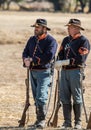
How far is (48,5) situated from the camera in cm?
8825

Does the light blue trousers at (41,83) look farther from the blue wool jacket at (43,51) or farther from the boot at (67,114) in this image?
the boot at (67,114)

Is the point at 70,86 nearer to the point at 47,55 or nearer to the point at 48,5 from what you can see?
the point at 47,55

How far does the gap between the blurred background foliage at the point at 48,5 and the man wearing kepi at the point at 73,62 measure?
67126 mm

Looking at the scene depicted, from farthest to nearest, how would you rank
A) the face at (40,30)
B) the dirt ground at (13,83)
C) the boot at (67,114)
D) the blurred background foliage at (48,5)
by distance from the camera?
the blurred background foliage at (48,5) < the dirt ground at (13,83) < the boot at (67,114) < the face at (40,30)

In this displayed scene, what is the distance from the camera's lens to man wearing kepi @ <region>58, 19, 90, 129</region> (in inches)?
331

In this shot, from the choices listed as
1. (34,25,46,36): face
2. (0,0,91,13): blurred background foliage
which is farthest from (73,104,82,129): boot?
(0,0,91,13): blurred background foliage

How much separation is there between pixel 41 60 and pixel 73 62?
1.71ft

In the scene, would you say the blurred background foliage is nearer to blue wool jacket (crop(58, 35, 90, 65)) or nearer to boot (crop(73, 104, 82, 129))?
boot (crop(73, 104, 82, 129))

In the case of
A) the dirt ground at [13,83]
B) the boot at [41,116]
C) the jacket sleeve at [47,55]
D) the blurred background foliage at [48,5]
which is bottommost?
the blurred background foliage at [48,5]

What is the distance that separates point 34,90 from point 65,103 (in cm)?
54

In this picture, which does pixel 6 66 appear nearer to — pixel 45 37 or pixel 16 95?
pixel 16 95

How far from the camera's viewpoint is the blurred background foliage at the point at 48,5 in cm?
7725

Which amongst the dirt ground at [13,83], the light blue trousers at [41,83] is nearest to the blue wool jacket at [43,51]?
the light blue trousers at [41,83]

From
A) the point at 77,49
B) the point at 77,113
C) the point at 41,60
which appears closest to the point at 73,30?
the point at 77,49
